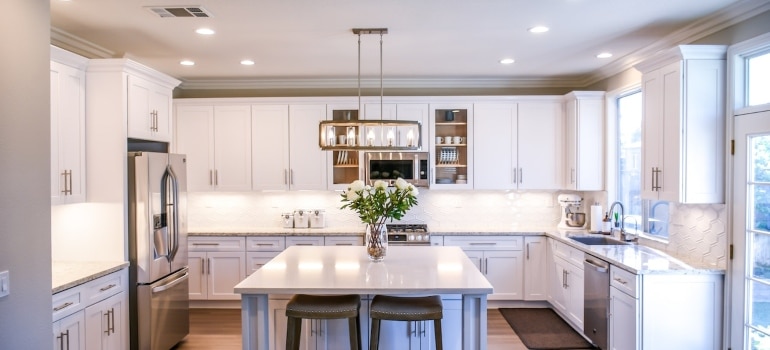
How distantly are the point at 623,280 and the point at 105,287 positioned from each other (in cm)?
371

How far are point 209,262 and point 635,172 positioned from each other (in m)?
4.62

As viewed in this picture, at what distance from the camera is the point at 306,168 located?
5438 millimetres

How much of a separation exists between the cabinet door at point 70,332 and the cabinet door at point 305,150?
2.72 m

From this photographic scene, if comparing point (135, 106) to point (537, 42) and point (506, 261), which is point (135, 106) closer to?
point (537, 42)

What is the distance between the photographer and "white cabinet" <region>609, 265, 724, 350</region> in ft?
10.4

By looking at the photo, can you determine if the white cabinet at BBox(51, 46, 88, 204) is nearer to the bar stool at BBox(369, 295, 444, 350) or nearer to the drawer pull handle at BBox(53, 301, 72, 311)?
the drawer pull handle at BBox(53, 301, 72, 311)

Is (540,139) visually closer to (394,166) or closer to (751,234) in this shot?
(394,166)

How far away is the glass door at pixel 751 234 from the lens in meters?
2.87

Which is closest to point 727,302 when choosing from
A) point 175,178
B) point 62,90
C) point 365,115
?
point 365,115

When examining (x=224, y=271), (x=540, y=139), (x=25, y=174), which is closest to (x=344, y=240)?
(x=224, y=271)

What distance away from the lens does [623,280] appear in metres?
3.39

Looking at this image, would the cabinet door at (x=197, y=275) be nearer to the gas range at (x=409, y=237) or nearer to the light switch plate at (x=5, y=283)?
the gas range at (x=409, y=237)

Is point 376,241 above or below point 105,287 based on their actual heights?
above

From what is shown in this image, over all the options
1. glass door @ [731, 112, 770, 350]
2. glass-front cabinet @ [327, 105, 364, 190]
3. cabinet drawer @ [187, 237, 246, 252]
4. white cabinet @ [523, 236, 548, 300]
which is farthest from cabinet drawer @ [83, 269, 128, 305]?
glass door @ [731, 112, 770, 350]
